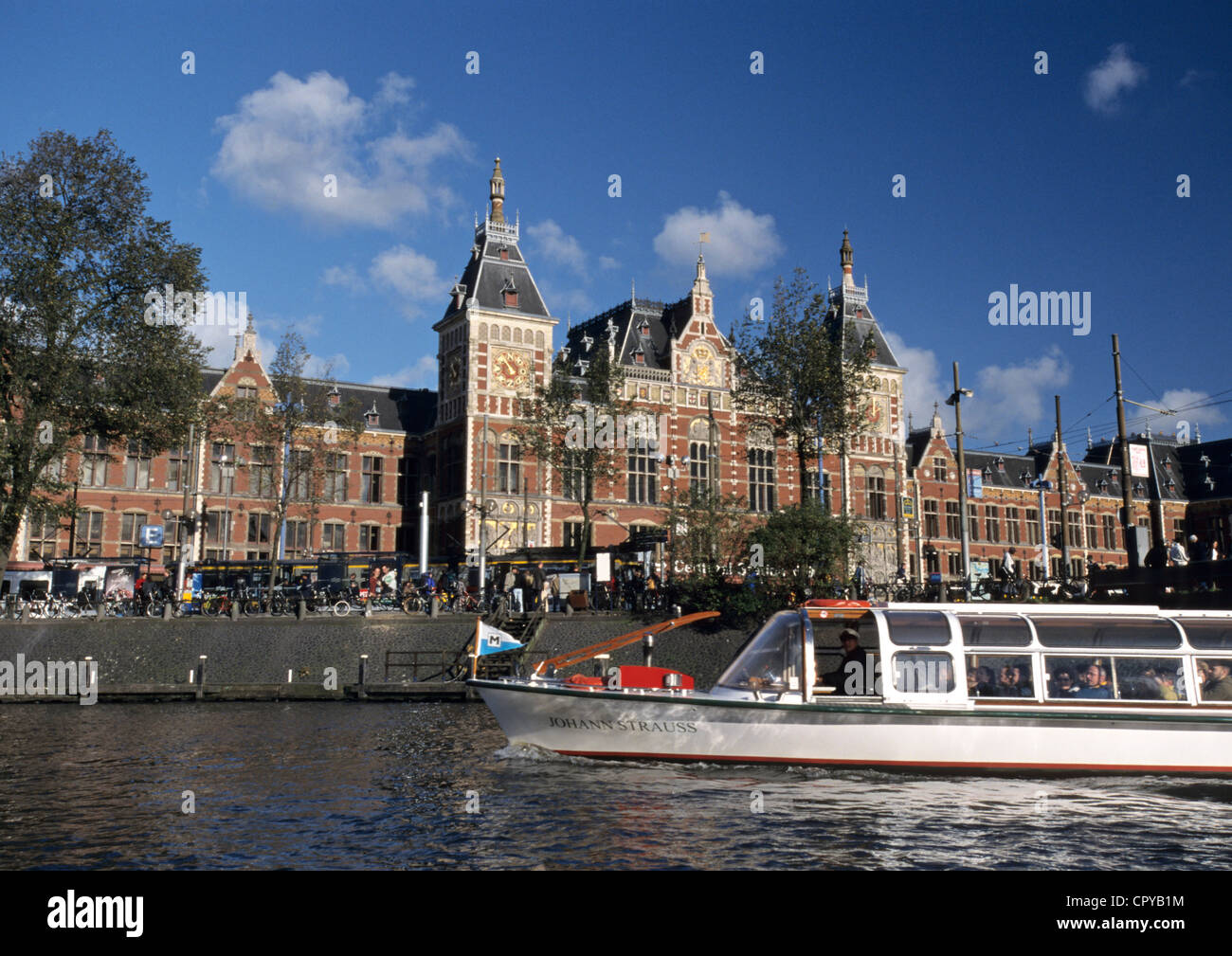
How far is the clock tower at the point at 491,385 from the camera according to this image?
60562 millimetres

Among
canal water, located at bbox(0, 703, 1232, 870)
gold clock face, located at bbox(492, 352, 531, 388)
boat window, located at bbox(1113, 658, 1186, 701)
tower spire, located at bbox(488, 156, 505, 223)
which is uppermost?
tower spire, located at bbox(488, 156, 505, 223)

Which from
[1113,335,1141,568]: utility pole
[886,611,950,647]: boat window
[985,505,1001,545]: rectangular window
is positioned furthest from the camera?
[985,505,1001,545]: rectangular window

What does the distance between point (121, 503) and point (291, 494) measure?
937 centimetres

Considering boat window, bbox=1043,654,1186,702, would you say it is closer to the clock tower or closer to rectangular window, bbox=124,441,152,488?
the clock tower

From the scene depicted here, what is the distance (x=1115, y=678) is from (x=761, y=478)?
2073 inches

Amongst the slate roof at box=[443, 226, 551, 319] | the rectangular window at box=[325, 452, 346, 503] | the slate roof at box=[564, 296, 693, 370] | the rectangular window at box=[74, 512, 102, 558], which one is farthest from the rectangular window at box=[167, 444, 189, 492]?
the slate roof at box=[564, 296, 693, 370]

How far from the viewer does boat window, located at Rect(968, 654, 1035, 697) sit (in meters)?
18.0

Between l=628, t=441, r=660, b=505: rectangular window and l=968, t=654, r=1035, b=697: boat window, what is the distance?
155ft

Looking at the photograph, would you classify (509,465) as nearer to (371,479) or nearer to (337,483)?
(371,479)

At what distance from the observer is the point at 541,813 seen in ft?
48.4

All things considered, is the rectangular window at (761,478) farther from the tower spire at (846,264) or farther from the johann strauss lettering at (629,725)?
the johann strauss lettering at (629,725)

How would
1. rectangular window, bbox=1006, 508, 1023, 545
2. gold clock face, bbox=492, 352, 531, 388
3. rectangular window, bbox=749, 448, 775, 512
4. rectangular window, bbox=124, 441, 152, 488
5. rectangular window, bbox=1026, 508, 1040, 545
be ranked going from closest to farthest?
rectangular window, bbox=124, 441, 152, 488 < gold clock face, bbox=492, 352, 531, 388 < rectangular window, bbox=749, 448, 775, 512 < rectangular window, bbox=1006, 508, 1023, 545 < rectangular window, bbox=1026, 508, 1040, 545
